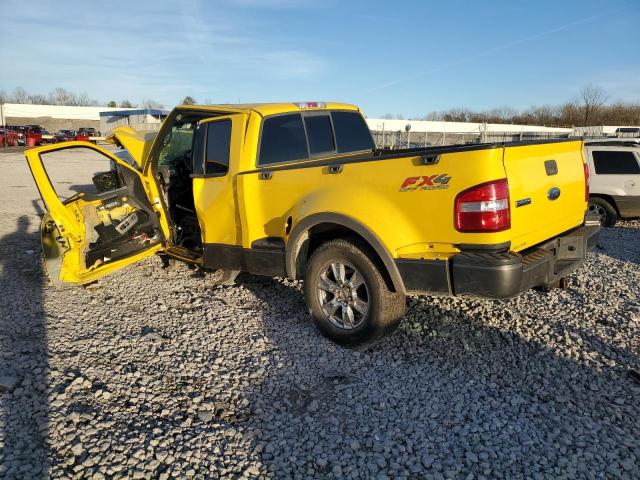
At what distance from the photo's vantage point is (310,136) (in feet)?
16.9

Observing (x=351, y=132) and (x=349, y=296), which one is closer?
(x=349, y=296)

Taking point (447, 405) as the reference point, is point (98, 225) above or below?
above

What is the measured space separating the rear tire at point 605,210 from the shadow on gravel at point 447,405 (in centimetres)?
604

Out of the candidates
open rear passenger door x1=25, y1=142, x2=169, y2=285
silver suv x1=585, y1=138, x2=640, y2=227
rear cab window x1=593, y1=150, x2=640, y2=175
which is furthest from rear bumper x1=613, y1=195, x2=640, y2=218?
open rear passenger door x1=25, y1=142, x2=169, y2=285

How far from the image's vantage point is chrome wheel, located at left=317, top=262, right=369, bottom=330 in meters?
3.96

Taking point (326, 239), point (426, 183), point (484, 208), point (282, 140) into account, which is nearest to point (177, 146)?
point (282, 140)

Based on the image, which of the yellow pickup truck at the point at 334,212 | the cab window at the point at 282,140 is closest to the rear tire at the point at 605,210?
the yellow pickup truck at the point at 334,212

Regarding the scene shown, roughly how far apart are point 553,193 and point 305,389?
2.45 meters

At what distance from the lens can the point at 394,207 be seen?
3568 mm

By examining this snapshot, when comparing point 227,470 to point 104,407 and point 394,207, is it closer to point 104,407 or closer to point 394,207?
point 104,407

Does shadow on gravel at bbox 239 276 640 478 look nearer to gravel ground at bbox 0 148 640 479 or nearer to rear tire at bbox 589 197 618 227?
gravel ground at bbox 0 148 640 479

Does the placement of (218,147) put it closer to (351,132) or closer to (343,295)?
(351,132)

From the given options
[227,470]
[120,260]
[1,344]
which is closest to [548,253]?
[227,470]

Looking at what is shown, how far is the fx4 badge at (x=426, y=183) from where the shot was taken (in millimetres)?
3289
